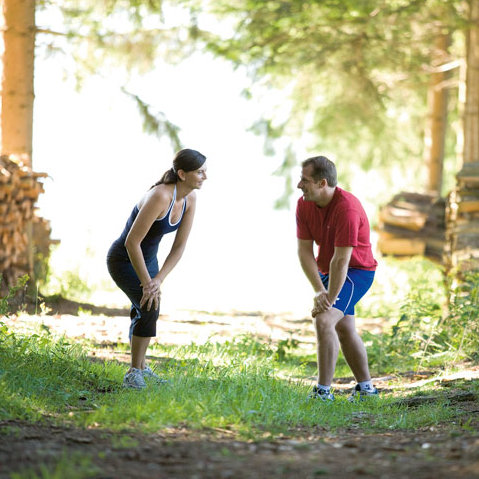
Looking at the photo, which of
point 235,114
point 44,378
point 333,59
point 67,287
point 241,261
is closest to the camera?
point 44,378

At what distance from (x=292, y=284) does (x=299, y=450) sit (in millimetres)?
13443

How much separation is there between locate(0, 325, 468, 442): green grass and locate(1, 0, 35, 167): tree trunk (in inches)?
192

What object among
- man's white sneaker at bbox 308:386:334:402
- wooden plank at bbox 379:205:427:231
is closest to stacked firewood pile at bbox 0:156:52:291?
man's white sneaker at bbox 308:386:334:402

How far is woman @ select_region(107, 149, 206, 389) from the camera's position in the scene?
489 centimetres

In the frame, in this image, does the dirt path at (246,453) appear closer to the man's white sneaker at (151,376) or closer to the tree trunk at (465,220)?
the man's white sneaker at (151,376)

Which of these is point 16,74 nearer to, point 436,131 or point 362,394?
point 362,394

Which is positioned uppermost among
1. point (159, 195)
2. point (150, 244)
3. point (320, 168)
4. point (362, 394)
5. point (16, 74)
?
point (16, 74)

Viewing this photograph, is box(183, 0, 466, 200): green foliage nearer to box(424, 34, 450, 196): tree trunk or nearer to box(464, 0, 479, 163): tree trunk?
box(424, 34, 450, 196): tree trunk

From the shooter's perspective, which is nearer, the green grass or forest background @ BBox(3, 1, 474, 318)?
the green grass

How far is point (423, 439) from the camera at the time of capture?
372 cm

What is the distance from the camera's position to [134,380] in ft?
16.1

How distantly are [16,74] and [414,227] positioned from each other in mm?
7519

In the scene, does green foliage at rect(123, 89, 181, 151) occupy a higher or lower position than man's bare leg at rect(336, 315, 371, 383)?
higher

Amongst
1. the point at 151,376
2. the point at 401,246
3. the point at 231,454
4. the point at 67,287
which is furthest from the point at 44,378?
the point at 401,246
